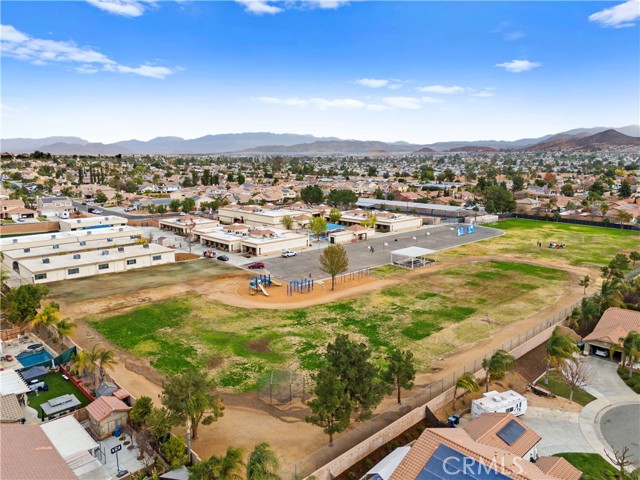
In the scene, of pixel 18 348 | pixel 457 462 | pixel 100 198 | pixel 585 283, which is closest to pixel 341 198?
pixel 100 198

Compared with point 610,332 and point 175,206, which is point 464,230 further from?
point 175,206

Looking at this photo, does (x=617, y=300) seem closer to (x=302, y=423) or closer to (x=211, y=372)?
(x=302, y=423)

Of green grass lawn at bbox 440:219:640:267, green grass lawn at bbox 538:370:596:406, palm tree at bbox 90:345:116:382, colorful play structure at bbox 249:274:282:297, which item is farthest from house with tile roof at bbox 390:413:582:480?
green grass lawn at bbox 440:219:640:267

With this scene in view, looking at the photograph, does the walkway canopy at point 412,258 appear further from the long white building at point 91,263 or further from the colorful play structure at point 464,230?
the long white building at point 91,263

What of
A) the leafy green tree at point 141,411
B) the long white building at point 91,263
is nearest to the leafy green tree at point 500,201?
the long white building at point 91,263

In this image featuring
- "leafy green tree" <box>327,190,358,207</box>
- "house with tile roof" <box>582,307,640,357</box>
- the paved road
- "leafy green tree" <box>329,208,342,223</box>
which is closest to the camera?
"house with tile roof" <box>582,307,640,357</box>

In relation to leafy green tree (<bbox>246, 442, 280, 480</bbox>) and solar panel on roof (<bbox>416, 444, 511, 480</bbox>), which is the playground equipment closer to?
leafy green tree (<bbox>246, 442, 280, 480</bbox>)

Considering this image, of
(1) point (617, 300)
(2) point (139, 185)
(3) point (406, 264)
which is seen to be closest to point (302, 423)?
(1) point (617, 300)
